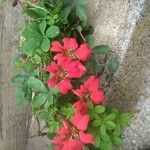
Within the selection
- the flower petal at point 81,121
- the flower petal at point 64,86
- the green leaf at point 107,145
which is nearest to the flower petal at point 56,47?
the flower petal at point 64,86

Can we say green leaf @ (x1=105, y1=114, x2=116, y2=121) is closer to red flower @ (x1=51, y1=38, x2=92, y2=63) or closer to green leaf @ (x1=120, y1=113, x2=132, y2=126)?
green leaf @ (x1=120, y1=113, x2=132, y2=126)

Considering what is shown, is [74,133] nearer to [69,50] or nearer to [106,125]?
[106,125]

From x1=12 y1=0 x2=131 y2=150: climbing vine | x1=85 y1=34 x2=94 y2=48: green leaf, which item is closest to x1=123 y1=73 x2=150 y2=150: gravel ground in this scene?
x1=12 y1=0 x2=131 y2=150: climbing vine

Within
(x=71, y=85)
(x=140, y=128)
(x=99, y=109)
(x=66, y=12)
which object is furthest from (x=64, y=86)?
(x=140, y=128)

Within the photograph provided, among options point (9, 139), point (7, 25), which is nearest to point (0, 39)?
point (7, 25)

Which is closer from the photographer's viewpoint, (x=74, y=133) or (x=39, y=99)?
(x=74, y=133)

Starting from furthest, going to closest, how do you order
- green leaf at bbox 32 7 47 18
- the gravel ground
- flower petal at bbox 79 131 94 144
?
the gravel ground → green leaf at bbox 32 7 47 18 → flower petal at bbox 79 131 94 144

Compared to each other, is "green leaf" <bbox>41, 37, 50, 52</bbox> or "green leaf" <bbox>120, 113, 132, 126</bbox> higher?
"green leaf" <bbox>41, 37, 50, 52</bbox>

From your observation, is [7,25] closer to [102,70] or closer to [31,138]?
[102,70]
